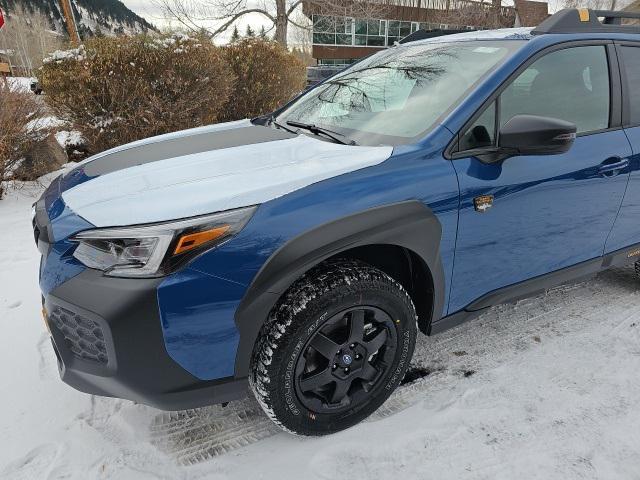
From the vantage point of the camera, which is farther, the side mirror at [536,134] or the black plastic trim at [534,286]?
the black plastic trim at [534,286]

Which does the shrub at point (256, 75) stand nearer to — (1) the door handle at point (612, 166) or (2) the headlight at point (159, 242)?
(1) the door handle at point (612, 166)

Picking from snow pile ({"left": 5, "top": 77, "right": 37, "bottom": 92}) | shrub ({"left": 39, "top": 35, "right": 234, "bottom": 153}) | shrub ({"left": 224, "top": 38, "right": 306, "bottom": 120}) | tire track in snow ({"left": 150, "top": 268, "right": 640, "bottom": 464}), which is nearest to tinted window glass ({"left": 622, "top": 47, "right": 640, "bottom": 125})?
tire track in snow ({"left": 150, "top": 268, "right": 640, "bottom": 464})

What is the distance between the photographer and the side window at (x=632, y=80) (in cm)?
261

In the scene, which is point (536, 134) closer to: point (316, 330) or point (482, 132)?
point (482, 132)

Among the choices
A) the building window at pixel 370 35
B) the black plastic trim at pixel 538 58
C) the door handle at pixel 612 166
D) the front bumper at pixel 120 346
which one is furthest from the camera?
the building window at pixel 370 35

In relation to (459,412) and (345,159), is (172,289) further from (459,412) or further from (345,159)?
(459,412)

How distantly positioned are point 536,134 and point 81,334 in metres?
1.93

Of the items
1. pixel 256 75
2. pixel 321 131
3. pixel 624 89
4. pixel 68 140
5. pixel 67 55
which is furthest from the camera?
pixel 256 75

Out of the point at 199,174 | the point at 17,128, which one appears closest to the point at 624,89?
the point at 199,174

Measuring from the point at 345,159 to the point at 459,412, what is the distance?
1278 mm

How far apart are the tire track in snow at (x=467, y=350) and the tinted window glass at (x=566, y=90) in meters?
1.19

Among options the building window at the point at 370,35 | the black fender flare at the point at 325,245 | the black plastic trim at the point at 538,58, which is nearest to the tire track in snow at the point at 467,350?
the black fender flare at the point at 325,245

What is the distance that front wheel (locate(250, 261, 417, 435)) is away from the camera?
1.77 m

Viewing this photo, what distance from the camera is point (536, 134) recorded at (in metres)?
1.91
